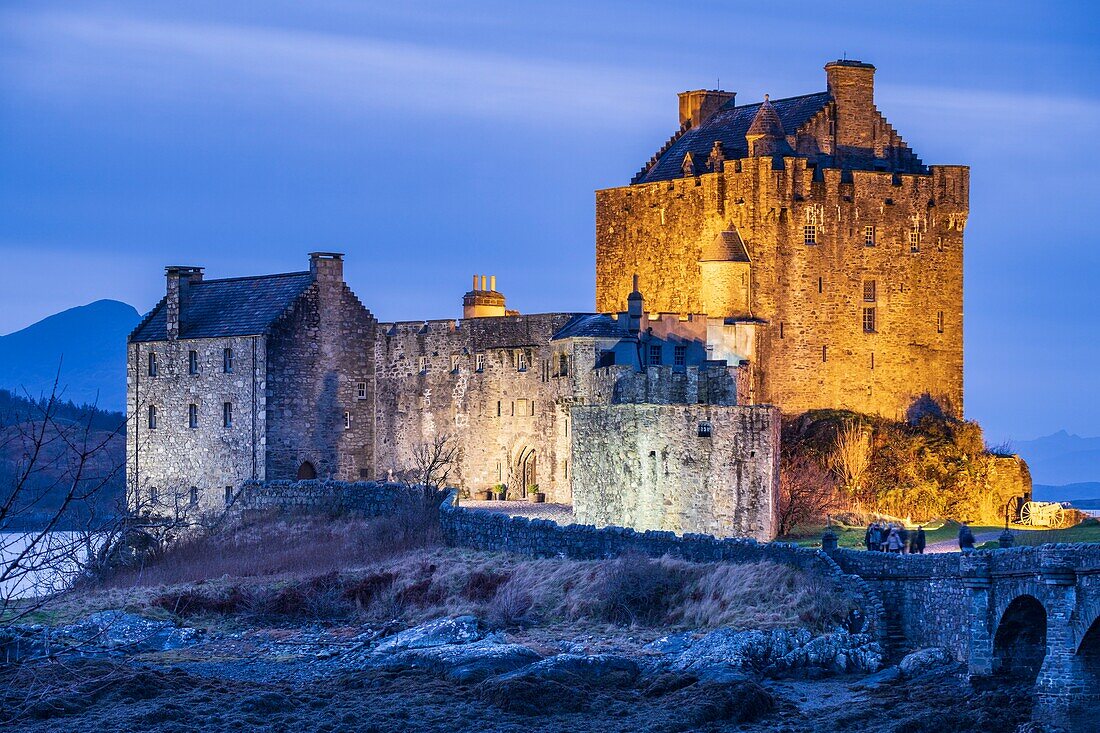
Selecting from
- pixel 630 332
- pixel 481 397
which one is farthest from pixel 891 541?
pixel 481 397

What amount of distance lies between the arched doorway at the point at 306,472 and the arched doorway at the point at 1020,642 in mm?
32602

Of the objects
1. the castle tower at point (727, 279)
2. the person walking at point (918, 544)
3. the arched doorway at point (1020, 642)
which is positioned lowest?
the arched doorway at point (1020, 642)

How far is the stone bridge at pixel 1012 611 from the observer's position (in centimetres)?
2733

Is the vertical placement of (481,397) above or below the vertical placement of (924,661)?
above

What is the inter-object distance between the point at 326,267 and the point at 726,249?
1239 centimetres

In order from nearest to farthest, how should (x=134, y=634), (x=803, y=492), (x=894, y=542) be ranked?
1. (x=894, y=542)
2. (x=134, y=634)
3. (x=803, y=492)

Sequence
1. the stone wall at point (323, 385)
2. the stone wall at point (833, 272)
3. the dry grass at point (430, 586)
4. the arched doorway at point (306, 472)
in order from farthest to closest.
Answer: the arched doorway at point (306, 472) → the stone wall at point (323, 385) → the stone wall at point (833, 272) → the dry grass at point (430, 586)

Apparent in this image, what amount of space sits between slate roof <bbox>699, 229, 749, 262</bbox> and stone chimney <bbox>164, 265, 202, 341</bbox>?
1669 cm

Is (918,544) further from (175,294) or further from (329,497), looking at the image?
(175,294)

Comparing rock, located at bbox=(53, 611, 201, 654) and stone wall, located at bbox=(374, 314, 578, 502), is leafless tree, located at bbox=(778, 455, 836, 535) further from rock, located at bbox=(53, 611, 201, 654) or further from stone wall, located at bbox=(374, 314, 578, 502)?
rock, located at bbox=(53, 611, 201, 654)

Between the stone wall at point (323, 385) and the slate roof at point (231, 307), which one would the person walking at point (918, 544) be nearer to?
the stone wall at point (323, 385)

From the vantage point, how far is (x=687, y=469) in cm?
4612

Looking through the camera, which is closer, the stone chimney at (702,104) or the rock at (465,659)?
the rock at (465,659)

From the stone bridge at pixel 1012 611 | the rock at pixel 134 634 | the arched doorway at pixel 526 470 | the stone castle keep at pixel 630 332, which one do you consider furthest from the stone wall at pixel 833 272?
the rock at pixel 134 634
